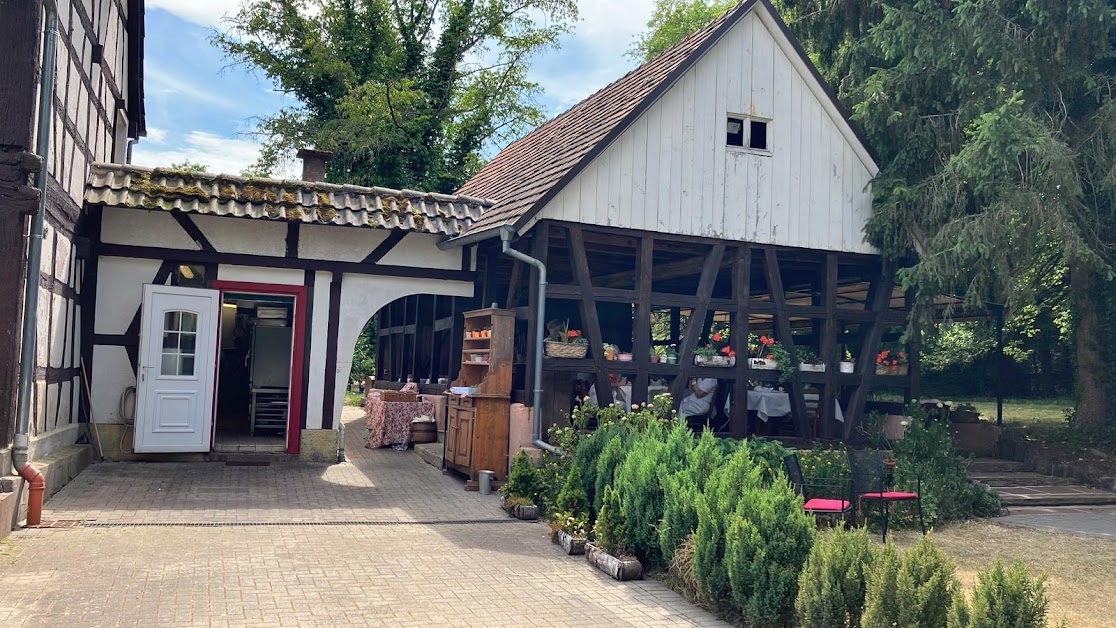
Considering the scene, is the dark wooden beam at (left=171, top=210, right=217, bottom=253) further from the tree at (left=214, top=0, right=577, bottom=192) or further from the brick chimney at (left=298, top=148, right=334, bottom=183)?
the tree at (left=214, top=0, right=577, bottom=192)

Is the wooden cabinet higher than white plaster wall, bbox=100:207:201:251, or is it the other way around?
white plaster wall, bbox=100:207:201:251

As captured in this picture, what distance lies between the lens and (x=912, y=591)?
190 inches

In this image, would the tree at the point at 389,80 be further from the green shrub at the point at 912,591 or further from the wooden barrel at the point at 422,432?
the green shrub at the point at 912,591

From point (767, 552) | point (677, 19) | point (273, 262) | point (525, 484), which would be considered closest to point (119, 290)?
point (273, 262)

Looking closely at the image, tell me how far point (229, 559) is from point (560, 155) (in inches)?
280

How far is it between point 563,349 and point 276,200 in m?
4.37

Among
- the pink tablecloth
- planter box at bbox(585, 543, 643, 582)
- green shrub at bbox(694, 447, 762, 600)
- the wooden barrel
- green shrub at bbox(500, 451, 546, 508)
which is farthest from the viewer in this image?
the wooden barrel

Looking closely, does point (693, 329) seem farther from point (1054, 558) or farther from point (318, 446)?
point (318, 446)

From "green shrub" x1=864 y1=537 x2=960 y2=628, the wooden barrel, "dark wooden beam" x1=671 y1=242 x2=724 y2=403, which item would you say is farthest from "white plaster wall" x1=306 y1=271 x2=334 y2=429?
"green shrub" x1=864 y1=537 x2=960 y2=628

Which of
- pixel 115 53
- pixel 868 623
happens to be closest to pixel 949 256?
pixel 868 623

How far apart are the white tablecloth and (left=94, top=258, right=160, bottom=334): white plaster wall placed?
8416mm

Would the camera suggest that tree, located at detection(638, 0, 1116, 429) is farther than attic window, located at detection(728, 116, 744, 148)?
No

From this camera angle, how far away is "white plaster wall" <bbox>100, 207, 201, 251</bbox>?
11531 mm

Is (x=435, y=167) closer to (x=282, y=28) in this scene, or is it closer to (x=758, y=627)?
(x=282, y=28)
